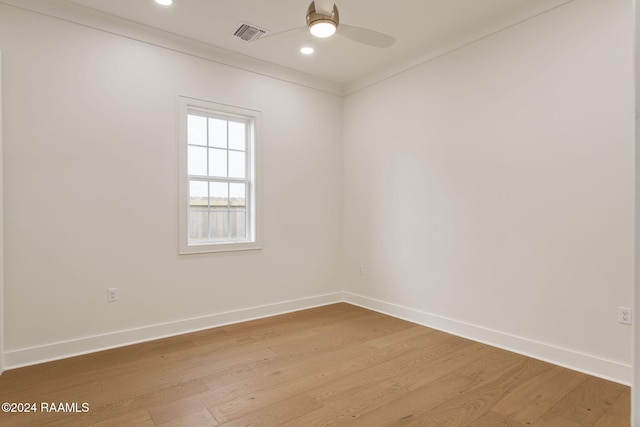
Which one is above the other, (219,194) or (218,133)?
(218,133)

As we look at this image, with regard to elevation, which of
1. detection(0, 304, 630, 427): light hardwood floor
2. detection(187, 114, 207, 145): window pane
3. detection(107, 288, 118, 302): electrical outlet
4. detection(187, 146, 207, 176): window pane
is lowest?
detection(0, 304, 630, 427): light hardwood floor

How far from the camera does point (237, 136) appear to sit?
3.98 meters

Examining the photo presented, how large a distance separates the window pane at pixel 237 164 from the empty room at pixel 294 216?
4 centimetres

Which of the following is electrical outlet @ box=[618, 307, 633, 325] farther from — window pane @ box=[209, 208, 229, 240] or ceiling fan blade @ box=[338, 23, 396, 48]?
window pane @ box=[209, 208, 229, 240]

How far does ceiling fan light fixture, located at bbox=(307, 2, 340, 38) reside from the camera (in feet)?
6.63

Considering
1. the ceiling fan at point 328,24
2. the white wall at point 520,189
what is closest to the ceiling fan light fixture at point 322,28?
the ceiling fan at point 328,24

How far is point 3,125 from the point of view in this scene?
2639 mm

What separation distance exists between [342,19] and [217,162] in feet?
6.29

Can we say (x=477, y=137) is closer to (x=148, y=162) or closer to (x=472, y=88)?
(x=472, y=88)

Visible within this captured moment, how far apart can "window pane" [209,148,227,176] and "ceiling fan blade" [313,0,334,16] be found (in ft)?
7.20

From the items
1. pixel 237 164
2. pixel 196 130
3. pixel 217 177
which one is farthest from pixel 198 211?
pixel 196 130

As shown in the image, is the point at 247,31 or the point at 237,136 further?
the point at 237,136

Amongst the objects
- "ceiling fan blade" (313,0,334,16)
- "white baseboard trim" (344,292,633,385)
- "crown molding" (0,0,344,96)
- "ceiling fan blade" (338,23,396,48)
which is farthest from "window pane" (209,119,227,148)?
"white baseboard trim" (344,292,633,385)

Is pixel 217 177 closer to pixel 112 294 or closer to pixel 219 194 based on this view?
pixel 219 194
